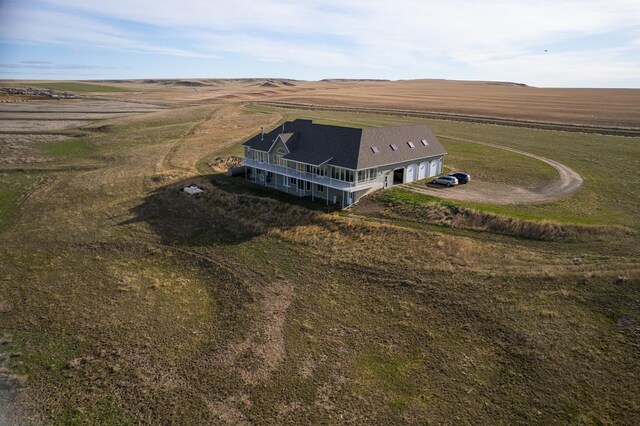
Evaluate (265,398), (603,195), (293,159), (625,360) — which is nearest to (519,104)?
(603,195)

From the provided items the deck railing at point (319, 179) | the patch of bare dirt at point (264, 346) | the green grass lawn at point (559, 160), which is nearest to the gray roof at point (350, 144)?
the deck railing at point (319, 179)

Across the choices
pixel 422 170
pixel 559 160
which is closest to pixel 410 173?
pixel 422 170

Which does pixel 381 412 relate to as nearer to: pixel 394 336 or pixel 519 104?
pixel 394 336

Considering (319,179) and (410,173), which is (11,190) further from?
(410,173)

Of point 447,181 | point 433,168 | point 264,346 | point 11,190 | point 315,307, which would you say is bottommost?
point 264,346

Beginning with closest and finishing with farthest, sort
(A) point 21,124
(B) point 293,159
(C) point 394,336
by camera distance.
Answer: (C) point 394,336 < (B) point 293,159 < (A) point 21,124

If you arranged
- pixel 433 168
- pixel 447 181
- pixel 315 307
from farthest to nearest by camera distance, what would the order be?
1. pixel 433 168
2. pixel 447 181
3. pixel 315 307

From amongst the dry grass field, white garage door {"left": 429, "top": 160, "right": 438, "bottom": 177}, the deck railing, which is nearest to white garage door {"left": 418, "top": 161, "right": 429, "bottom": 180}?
white garage door {"left": 429, "top": 160, "right": 438, "bottom": 177}
